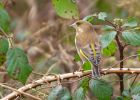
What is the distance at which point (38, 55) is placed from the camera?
784 centimetres

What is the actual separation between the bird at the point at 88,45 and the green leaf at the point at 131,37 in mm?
290

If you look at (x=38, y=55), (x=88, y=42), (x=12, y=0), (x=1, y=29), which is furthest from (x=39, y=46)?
(x=1, y=29)

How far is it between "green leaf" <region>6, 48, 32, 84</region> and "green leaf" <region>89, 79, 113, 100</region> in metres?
0.52

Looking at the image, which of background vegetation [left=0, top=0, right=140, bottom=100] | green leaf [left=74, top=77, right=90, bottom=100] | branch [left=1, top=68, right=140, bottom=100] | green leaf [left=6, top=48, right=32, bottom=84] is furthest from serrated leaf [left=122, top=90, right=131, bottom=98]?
green leaf [left=6, top=48, right=32, bottom=84]

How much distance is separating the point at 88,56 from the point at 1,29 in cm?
69

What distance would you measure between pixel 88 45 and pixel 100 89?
32.6 inches

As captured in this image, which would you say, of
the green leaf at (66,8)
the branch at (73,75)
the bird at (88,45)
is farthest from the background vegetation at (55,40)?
the branch at (73,75)

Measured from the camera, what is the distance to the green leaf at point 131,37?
140 inches

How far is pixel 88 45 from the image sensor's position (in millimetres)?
4188

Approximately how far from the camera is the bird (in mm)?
3764

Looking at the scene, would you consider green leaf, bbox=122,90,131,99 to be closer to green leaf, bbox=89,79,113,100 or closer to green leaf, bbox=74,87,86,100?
green leaf, bbox=89,79,113,100

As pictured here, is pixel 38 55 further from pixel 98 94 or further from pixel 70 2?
pixel 98 94

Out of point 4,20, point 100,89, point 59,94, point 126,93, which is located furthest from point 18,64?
point 126,93

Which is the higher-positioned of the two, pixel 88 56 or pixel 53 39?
pixel 53 39
